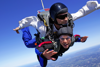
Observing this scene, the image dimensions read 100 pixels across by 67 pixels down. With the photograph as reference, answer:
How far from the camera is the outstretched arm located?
4.66ft

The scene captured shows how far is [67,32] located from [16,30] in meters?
1.24

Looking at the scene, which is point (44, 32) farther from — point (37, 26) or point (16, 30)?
point (16, 30)

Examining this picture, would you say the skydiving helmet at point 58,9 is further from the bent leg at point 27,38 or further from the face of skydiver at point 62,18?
the bent leg at point 27,38

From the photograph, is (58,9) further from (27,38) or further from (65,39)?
(27,38)

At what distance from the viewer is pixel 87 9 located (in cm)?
151

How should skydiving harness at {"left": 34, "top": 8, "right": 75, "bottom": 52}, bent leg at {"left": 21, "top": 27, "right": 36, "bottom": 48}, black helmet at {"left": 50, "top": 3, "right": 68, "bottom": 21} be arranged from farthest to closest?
bent leg at {"left": 21, "top": 27, "right": 36, "bottom": 48} → skydiving harness at {"left": 34, "top": 8, "right": 75, "bottom": 52} → black helmet at {"left": 50, "top": 3, "right": 68, "bottom": 21}

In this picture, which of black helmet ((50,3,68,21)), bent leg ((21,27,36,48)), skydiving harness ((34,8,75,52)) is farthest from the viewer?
bent leg ((21,27,36,48))

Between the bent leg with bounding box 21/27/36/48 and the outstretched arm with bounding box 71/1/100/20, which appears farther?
the bent leg with bounding box 21/27/36/48

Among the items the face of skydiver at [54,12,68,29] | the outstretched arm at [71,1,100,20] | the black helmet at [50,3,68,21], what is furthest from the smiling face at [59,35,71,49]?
the outstretched arm at [71,1,100,20]

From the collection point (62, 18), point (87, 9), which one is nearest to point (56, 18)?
point (62, 18)

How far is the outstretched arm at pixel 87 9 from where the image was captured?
4.66 feet

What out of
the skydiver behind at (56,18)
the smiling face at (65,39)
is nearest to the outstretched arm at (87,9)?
the skydiver behind at (56,18)

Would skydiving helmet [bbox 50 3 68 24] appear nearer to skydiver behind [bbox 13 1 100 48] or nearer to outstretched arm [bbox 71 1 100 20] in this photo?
skydiver behind [bbox 13 1 100 48]

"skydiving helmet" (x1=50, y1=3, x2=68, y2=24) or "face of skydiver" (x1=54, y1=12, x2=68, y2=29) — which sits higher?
"skydiving helmet" (x1=50, y1=3, x2=68, y2=24)
